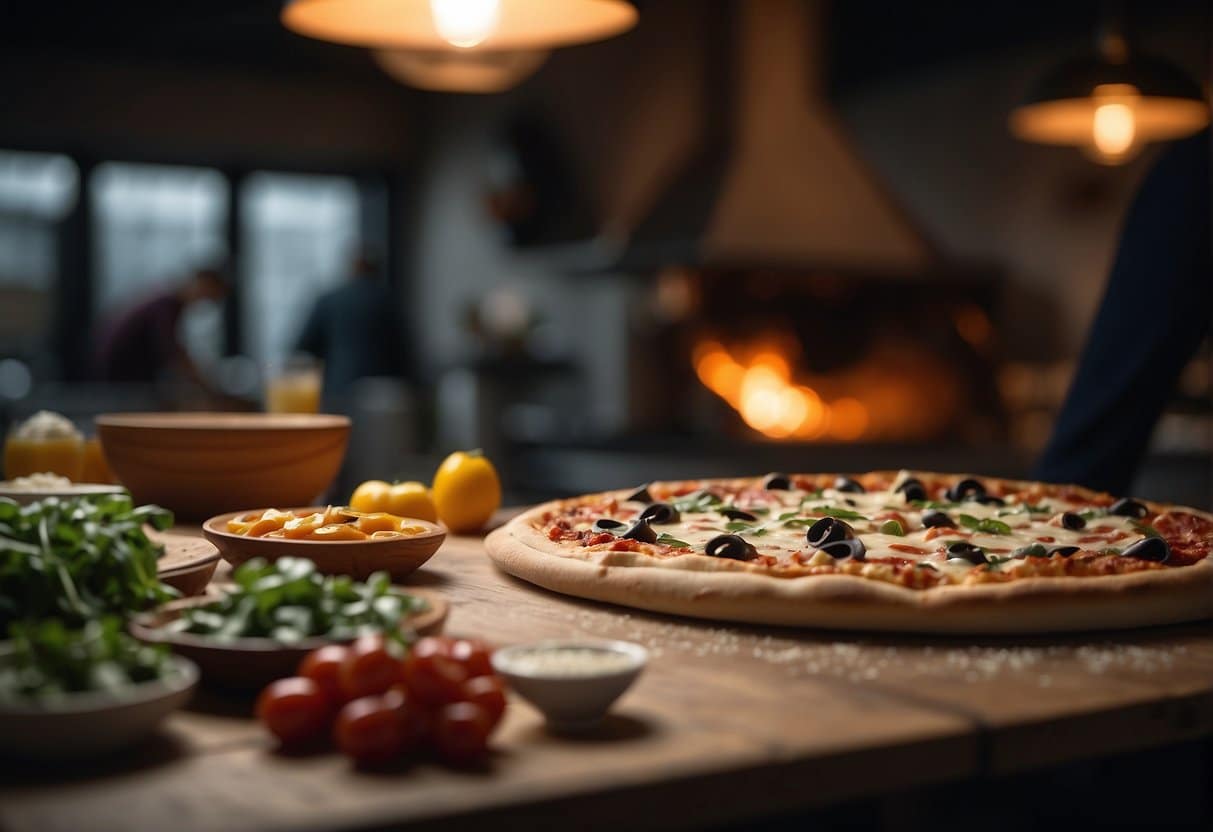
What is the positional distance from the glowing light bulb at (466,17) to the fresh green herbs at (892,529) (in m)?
1.03

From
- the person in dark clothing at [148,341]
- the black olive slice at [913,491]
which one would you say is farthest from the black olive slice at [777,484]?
the person in dark clothing at [148,341]

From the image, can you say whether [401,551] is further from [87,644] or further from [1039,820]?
[1039,820]

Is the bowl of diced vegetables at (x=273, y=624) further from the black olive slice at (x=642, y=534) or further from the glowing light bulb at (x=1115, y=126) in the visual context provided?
the glowing light bulb at (x=1115, y=126)

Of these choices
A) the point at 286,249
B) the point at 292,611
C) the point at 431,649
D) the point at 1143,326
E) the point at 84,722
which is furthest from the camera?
the point at 286,249

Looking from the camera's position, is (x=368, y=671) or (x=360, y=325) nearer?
(x=368, y=671)

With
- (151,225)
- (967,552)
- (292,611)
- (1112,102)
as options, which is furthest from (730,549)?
(151,225)

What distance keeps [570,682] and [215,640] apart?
0.34 m

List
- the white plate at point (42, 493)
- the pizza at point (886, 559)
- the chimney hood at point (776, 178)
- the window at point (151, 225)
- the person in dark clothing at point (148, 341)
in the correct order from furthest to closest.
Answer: the window at point (151, 225) → the person in dark clothing at point (148, 341) → the chimney hood at point (776, 178) → the white plate at point (42, 493) → the pizza at point (886, 559)

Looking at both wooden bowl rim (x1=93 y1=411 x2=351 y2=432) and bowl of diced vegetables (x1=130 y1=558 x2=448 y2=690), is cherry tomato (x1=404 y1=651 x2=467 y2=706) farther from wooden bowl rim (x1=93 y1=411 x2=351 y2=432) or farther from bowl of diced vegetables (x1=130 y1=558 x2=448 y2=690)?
wooden bowl rim (x1=93 y1=411 x2=351 y2=432)

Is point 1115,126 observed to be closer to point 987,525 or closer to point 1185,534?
point 1185,534

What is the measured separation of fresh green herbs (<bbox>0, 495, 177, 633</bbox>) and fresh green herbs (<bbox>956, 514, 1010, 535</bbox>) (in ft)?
3.98

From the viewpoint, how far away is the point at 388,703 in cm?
104

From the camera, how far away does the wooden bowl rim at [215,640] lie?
117cm

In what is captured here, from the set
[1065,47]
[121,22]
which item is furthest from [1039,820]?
A: [121,22]
